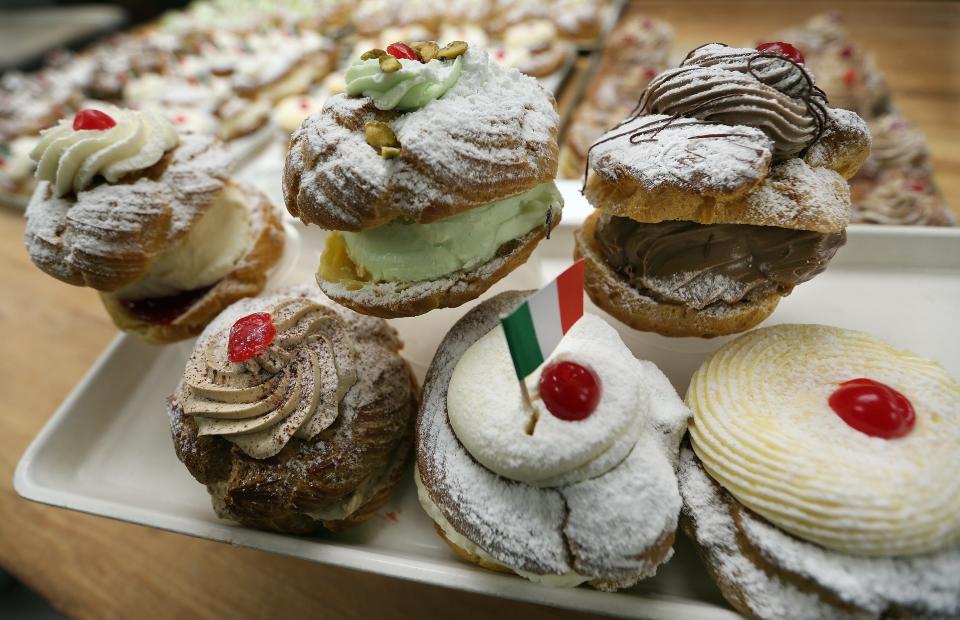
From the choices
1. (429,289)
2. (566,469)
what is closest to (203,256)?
(429,289)

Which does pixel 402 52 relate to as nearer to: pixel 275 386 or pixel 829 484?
pixel 275 386

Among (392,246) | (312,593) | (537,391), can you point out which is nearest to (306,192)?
(392,246)

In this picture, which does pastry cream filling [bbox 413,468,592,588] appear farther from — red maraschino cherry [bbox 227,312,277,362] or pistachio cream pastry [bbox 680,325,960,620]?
red maraschino cherry [bbox 227,312,277,362]

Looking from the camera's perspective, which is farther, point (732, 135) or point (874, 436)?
point (732, 135)

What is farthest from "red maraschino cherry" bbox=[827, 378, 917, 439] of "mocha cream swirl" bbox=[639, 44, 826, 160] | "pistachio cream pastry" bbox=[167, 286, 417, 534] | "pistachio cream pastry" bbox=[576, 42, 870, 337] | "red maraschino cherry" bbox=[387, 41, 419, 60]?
"red maraschino cherry" bbox=[387, 41, 419, 60]

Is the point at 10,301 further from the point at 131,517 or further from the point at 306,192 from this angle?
the point at 306,192

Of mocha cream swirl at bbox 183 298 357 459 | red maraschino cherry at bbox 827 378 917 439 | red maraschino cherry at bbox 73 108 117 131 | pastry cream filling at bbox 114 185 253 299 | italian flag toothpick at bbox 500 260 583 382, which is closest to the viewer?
italian flag toothpick at bbox 500 260 583 382
